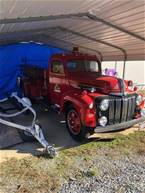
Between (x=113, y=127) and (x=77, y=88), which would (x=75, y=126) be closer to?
(x=113, y=127)

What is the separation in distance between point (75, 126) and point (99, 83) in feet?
4.26

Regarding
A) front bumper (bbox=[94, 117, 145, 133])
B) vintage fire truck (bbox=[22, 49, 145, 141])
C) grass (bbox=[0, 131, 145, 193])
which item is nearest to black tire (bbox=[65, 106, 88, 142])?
vintage fire truck (bbox=[22, 49, 145, 141])

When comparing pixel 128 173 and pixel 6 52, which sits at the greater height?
pixel 6 52

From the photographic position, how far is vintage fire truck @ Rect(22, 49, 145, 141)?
21.6 ft

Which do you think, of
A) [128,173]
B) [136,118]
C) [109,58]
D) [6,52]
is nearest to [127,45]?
[109,58]

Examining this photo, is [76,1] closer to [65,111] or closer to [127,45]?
[65,111]

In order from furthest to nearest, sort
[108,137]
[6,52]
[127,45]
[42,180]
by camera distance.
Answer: [6,52] < [127,45] < [108,137] < [42,180]

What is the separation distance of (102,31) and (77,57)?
1.79m

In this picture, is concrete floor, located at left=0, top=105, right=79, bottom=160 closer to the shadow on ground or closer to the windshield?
the shadow on ground

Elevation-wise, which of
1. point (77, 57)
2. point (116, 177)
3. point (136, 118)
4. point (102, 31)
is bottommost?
point (116, 177)

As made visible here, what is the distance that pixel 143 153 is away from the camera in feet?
20.4

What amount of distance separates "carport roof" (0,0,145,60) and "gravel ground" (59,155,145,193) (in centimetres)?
339

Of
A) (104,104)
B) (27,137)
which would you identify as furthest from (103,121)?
(27,137)

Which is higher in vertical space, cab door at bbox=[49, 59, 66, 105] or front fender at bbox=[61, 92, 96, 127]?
cab door at bbox=[49, 59, 66, 105]
